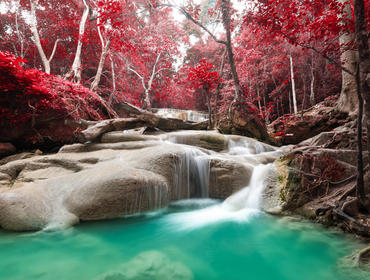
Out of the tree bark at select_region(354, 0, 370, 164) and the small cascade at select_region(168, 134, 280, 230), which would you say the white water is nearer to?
the small cascade at select_region(168, 134, 280, 230)

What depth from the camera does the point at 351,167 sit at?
3.33 meters

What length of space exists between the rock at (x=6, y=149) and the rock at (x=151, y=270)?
6.37 metres

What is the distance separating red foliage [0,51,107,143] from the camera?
5172 mm

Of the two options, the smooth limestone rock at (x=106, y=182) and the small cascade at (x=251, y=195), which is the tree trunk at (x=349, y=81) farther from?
the small cascade at (x=251, y=195)

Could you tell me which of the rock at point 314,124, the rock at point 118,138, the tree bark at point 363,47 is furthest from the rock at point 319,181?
the rock at point 118,138

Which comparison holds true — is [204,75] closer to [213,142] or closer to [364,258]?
[213,142]

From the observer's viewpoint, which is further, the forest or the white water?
the white water

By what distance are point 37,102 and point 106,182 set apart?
4.84m

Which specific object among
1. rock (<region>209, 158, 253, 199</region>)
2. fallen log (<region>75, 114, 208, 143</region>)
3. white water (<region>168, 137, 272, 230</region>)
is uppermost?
fallen log (<region>75, 114, 208, 143</region>)

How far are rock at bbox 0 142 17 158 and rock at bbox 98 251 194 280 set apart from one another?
20.9 ft

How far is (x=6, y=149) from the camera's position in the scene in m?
5.79

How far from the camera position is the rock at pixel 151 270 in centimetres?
185

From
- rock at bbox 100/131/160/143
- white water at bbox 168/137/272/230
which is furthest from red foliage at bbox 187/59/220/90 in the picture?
white water at bbox 168/137/272/230

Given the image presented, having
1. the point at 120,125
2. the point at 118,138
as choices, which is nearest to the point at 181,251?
the point at 118,138
